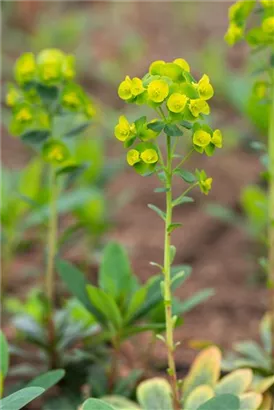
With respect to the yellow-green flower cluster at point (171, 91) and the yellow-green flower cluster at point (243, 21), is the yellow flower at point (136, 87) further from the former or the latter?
the yellow-green flower cluster at point (243, 21)

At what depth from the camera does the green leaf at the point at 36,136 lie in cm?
157

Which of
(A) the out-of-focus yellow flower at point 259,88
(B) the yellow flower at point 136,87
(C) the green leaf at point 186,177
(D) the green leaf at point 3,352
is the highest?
(A) the out-of-focus yellow flower at point 259,88


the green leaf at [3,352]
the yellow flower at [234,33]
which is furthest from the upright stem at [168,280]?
the yellow flower at [234,33]

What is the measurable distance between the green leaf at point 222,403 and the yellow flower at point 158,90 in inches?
19.5

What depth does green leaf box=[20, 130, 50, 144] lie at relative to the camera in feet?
5.16

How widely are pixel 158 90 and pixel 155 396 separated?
61 cm

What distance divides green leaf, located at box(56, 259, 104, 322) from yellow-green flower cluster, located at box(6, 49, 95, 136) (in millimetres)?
310

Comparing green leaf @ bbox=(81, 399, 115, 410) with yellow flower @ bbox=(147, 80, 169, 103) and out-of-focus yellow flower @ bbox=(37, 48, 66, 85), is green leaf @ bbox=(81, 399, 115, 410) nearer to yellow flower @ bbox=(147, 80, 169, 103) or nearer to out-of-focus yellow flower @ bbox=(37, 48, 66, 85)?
yellow flower @ bbox=(147, 80, 169, 103)

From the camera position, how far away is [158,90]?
A: 116cm

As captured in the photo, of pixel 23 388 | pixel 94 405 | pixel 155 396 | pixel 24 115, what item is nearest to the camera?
pixel 94 405

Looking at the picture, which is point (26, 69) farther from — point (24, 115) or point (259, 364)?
point (259, 364)

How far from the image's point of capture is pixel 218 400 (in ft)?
4.00

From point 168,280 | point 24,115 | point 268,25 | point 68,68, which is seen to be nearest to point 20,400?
point 168,280

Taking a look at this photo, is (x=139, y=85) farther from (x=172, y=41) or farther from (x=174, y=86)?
(x=172, y=41)
